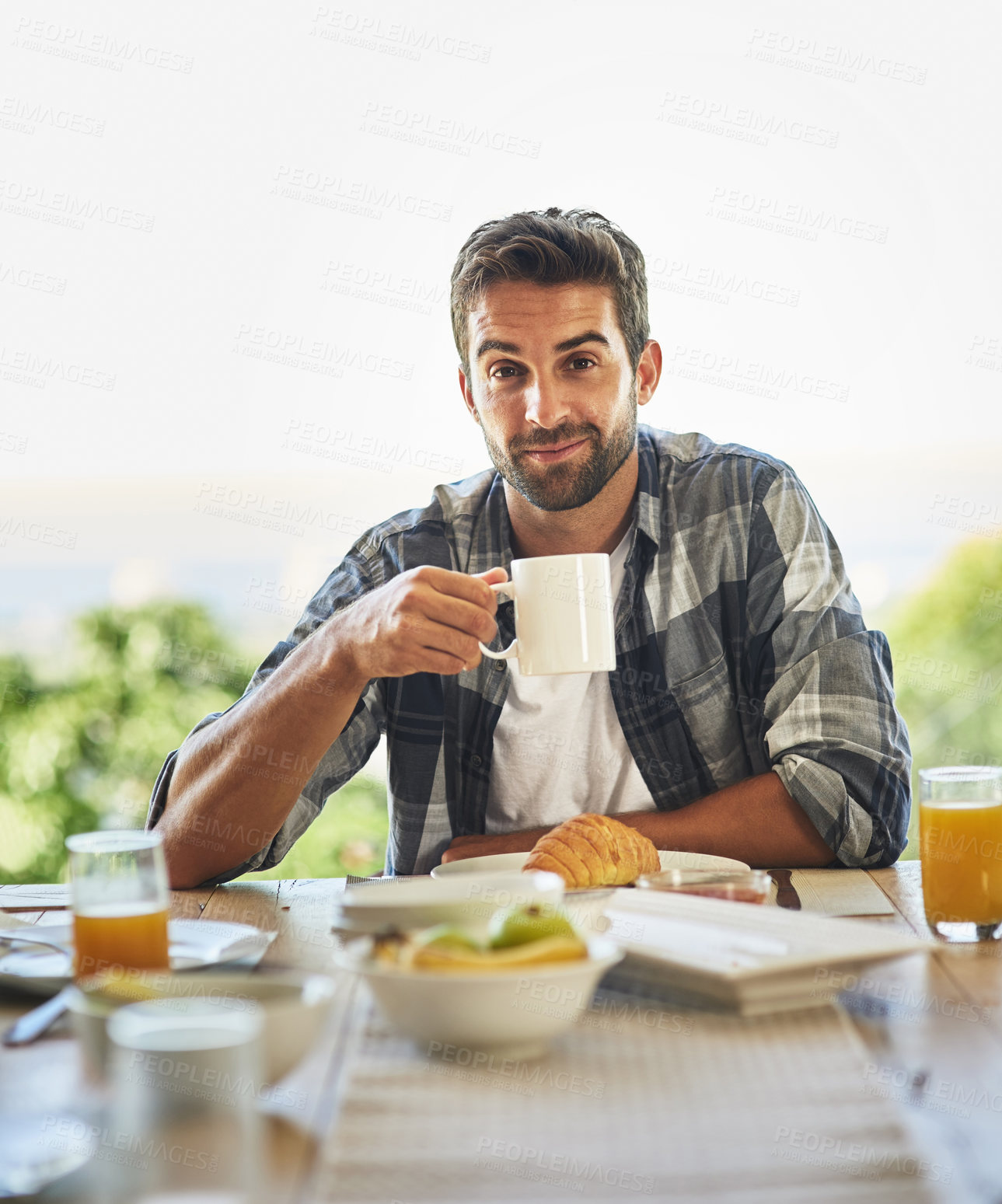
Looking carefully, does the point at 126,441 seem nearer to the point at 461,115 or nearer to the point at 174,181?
the point at 174,181

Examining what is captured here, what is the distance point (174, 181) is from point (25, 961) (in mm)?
3059

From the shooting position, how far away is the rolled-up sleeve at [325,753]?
4.72 feet

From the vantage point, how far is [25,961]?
2.93 feet

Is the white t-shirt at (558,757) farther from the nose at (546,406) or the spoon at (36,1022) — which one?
the spoon at (36,1022)

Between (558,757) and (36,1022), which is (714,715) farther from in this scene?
(36,1022)

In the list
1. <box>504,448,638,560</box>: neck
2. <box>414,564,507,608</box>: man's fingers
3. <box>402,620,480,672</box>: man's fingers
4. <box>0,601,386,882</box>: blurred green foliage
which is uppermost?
<box>504,448,638,560</box>: neck

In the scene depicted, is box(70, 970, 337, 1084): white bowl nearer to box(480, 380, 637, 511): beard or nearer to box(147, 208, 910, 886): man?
box(147, 208, 910, 886): man

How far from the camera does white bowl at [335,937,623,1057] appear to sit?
640 millimetres

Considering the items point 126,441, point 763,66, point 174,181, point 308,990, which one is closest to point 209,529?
point 126,441

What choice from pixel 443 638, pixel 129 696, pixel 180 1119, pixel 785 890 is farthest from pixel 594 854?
pixel 129 696

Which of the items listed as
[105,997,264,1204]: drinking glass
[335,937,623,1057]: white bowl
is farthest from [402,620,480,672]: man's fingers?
[105,997,264,1204]: drinking glass

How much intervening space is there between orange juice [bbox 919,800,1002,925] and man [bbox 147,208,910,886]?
36cm

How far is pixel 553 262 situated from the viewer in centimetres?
169

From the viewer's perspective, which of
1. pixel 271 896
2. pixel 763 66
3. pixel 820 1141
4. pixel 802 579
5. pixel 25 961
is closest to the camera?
pixel 820 1141
